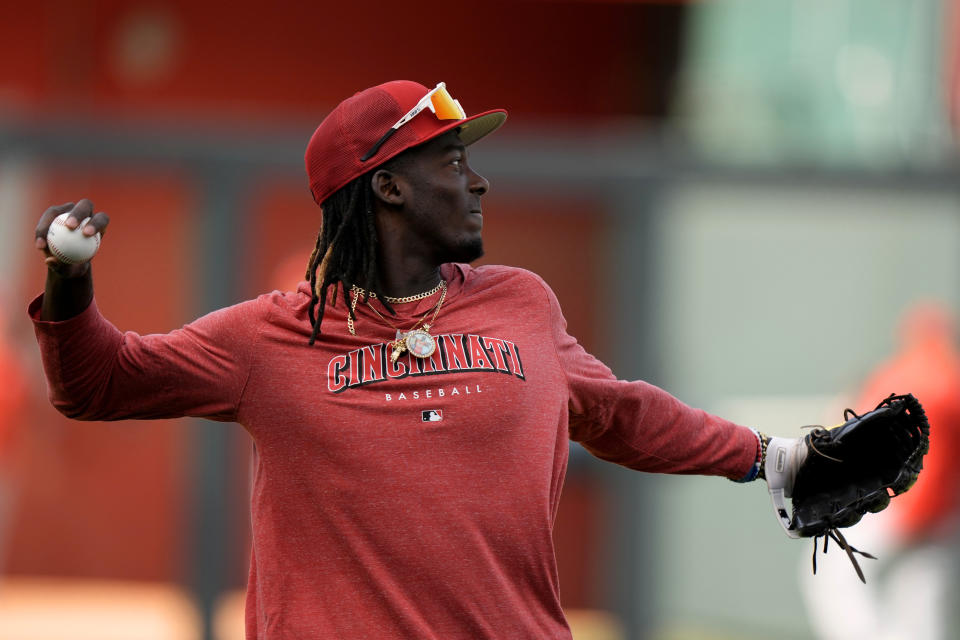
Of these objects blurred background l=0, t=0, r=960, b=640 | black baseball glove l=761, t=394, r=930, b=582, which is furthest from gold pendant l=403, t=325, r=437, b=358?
blurred background l=0, t=0, r=960, b=640

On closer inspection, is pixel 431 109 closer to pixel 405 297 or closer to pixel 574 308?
pixel 405 297

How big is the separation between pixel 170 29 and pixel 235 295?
258cm

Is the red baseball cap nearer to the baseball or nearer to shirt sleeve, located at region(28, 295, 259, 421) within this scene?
shirt sleeve, located at region(28, 295, 259, 421)

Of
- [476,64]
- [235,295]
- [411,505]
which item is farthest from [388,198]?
[476,64]

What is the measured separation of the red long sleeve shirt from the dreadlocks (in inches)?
2.6

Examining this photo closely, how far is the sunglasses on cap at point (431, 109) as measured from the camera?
2.87 metres

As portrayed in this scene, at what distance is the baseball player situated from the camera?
2652 millimetres

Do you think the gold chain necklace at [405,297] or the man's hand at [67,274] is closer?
the man's hand at [67,274]

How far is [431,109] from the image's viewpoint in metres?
2.89

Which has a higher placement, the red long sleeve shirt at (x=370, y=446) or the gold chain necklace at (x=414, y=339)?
the gold chain necklace at (x=414, y=339)

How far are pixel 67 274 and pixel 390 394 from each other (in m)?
0.65

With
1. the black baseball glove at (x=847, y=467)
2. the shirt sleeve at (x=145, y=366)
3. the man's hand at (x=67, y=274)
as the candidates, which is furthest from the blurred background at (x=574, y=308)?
the man's hand at (x=67, y=274)

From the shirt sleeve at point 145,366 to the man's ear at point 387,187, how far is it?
35cm

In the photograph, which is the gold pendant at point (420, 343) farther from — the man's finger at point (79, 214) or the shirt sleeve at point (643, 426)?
the man's finger at point (79, 214)
